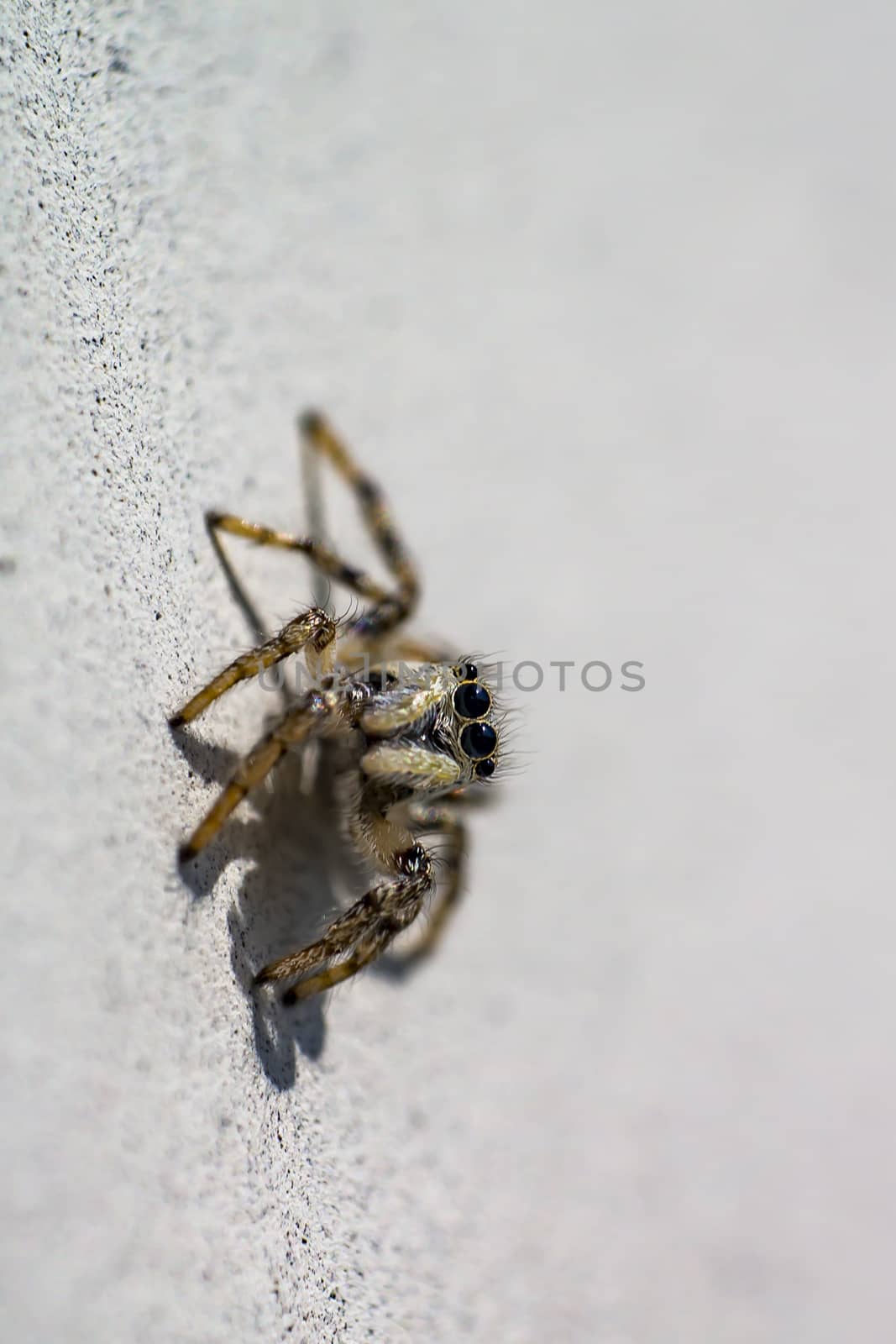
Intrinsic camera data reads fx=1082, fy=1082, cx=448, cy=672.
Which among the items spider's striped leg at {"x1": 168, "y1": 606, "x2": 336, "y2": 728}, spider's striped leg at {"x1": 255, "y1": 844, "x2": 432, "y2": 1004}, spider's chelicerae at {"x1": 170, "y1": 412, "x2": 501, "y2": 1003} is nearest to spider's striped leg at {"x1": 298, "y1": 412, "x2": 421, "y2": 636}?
spider's chelicerae at {"x1": 170, "y1": 412, "x2": 501, "y2": 1003}

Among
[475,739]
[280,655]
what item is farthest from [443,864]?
[280,655]

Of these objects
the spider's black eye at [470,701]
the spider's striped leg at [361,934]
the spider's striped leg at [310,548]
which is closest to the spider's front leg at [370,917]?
the spider's striped leg at [361,934]

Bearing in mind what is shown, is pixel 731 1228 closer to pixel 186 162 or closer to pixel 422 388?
pixel 422 388

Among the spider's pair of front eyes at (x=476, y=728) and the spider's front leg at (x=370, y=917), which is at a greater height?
the spider's pair of front eyes at (x=476, y=728)

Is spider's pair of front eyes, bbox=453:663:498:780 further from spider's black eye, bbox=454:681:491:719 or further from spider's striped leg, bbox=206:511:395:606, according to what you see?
spider's striped leg, bbox=206:511:395:606

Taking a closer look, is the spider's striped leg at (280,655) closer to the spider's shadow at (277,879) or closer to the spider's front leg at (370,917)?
the spider's shadow at (277,879)

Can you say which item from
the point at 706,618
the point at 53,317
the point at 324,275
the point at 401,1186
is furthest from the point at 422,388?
the point at 401,1186

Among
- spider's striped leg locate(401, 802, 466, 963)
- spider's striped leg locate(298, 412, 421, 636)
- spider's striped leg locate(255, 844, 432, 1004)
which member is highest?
spider's striped leg locate(298, 412, 421, 636)
